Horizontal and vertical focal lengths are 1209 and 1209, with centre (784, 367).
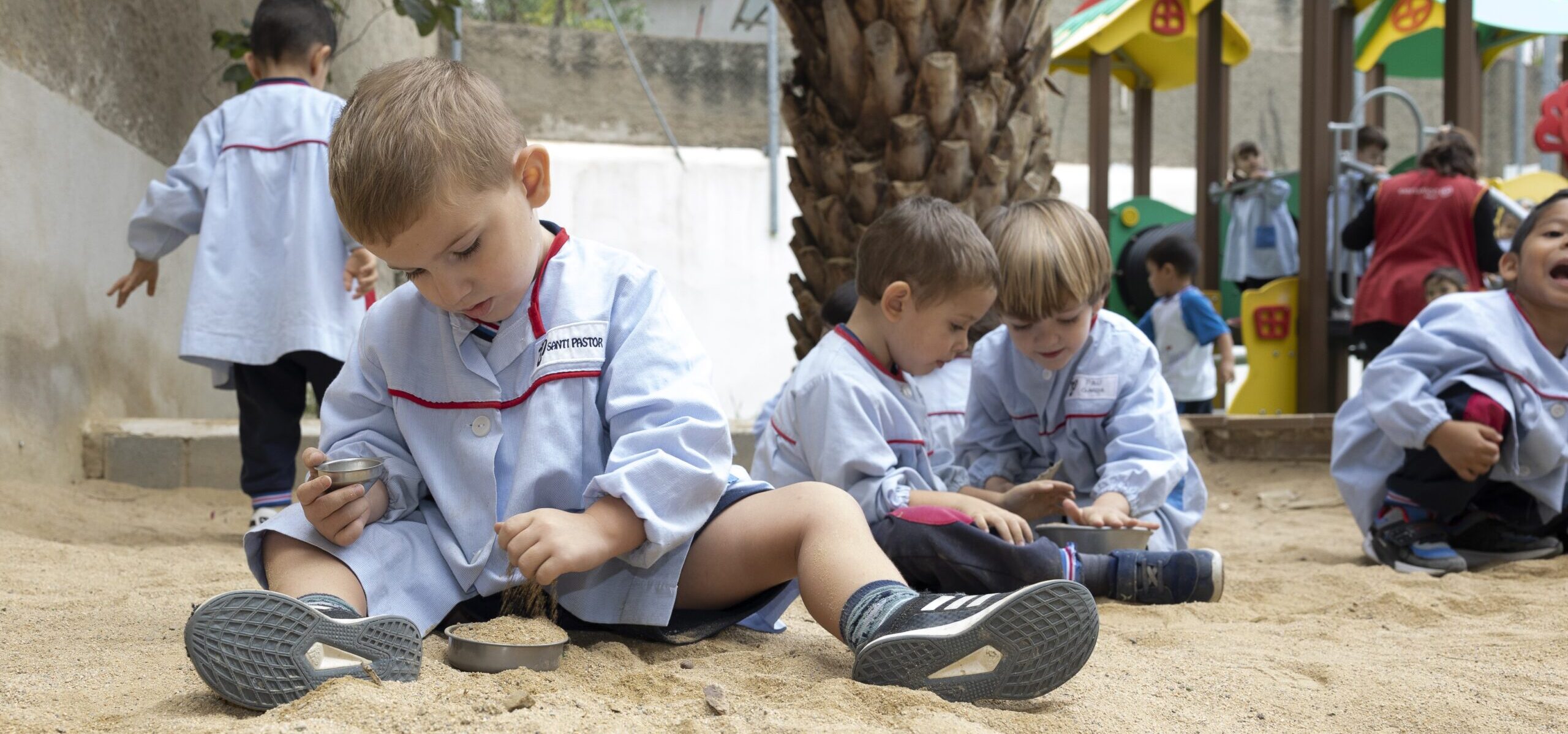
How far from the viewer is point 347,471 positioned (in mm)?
1610

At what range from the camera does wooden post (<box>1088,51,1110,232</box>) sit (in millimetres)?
7235

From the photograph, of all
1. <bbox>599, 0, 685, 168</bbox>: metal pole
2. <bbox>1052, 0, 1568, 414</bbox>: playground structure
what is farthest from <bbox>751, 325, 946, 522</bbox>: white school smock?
<bbox>599, 0, 685, 168</bbox>: metal pole

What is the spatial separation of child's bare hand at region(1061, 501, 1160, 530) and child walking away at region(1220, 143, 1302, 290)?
15.6 feet

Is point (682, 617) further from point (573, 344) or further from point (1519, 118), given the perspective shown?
point (1519, 118)

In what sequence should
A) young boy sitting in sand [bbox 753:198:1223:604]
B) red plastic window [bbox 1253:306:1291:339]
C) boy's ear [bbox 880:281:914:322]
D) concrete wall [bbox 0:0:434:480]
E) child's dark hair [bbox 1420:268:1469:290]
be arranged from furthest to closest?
red plastic window [bbox 1253:306:1291:339]
child's dark hair [bbox 1420:268:1469:290]
concrete wall [bbox 0:0:434:480]
boy's ear [bbox 880:281:914:322]
young boy sitting in sand [bbox 753:198:1223:604]

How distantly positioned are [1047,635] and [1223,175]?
5.95m

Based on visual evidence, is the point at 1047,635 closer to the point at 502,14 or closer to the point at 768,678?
the point at 768,678

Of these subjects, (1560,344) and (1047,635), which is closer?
(1047,635)

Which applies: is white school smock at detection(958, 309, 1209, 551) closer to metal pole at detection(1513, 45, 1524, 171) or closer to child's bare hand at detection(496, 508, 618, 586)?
child's bare hand at detection(496, 508, 618, 586)

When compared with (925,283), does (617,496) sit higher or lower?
lower

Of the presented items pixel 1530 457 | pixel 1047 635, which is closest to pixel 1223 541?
pixel 1530 457

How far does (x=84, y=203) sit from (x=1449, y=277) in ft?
16.6

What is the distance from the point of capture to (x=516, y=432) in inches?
67.7

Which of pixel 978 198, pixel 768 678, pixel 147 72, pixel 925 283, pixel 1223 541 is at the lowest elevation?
pixel 1223 541
